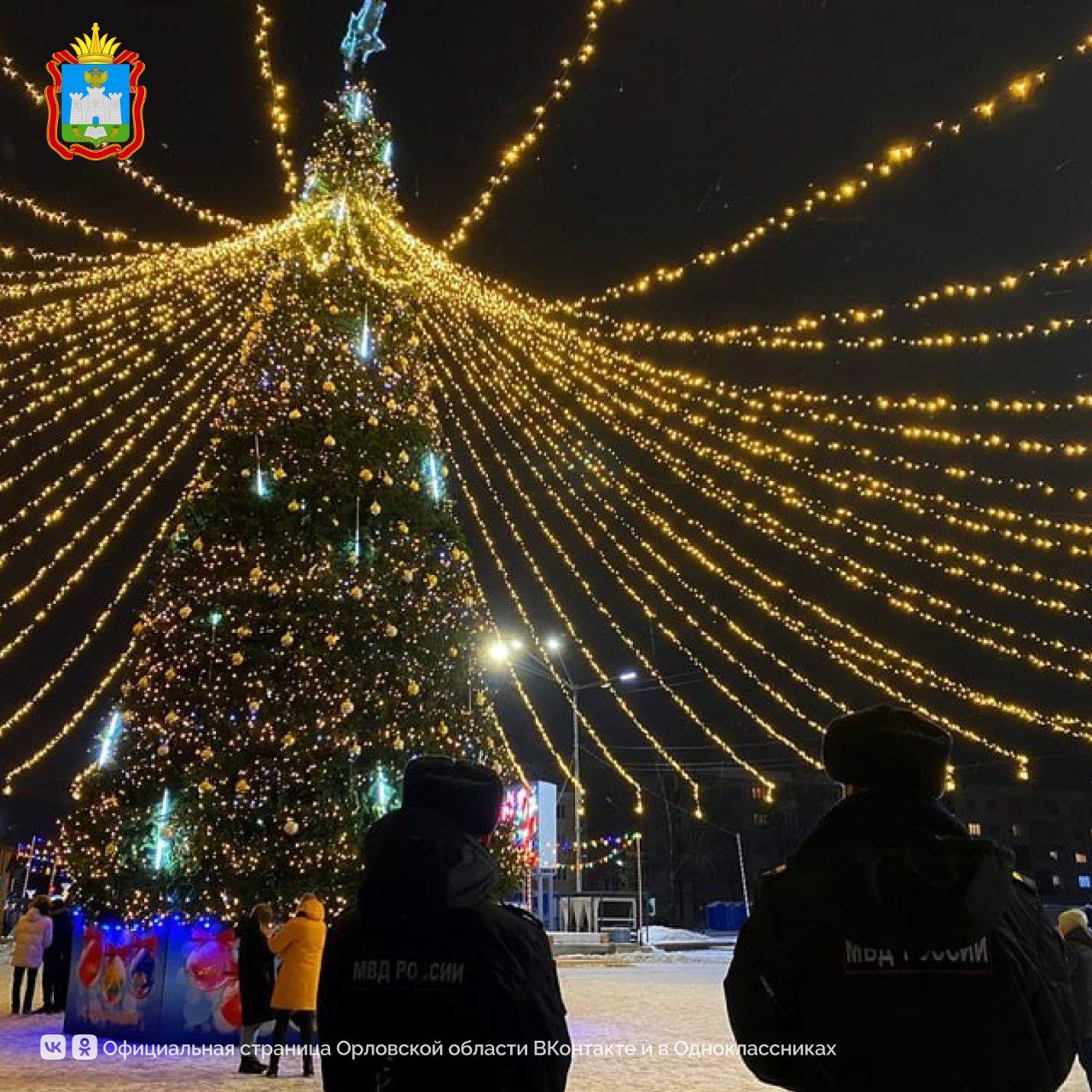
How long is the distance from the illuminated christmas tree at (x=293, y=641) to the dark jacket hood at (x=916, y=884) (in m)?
7.77

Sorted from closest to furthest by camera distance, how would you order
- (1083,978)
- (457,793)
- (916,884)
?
(916,884)
(457,793)
(1083,978)

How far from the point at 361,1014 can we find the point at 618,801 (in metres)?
46.8

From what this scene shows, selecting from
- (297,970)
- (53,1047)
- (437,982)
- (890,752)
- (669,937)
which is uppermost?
(890,752)

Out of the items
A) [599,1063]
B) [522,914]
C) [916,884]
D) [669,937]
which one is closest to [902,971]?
[916,884]

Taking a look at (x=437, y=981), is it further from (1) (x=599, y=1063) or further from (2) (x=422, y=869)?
(1) (x=599, y=1063)

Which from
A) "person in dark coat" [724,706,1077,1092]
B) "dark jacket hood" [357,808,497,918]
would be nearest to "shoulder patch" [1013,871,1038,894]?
"person in dark coat" [724,706,1077,1092]

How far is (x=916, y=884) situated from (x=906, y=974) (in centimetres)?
19

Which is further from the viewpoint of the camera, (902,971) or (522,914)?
(522,914)

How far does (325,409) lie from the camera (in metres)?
10.9

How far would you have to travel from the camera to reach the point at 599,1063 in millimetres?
8477

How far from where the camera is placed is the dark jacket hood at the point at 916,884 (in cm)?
204

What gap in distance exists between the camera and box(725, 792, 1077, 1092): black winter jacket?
204 centimetres

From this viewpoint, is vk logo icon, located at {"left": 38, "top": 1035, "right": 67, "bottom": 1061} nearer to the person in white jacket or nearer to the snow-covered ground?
the snow-covered ground

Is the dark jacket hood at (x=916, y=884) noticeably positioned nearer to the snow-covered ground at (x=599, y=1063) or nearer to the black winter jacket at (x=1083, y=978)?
the black winter jacket at (x=1083, y=978)
